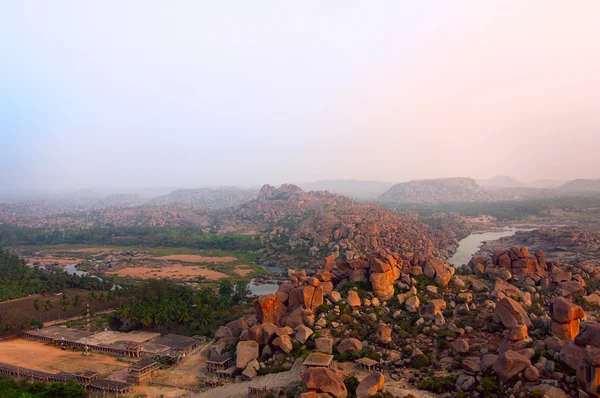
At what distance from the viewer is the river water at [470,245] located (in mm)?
62250

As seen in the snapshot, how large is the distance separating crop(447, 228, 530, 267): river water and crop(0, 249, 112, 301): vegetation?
166 feet

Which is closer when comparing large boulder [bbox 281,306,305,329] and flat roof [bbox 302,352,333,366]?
flat roof [bbox 302,352,333,366]

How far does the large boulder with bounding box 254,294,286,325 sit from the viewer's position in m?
25.2

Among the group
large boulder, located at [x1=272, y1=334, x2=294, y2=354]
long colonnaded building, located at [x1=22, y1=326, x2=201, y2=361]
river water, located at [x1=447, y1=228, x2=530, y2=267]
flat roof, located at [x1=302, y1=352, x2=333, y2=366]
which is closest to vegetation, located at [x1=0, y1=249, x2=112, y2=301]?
long colonnaded building, located at [x1=22, y1=326, x2=201, y2=361]

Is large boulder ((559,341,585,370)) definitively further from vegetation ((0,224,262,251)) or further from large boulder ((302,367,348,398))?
vegetation ((0,224,262,251))

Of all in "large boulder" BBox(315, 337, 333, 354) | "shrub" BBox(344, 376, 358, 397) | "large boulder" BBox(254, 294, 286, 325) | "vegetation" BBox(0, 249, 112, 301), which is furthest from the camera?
"vegetation" BBox(0, 249, 112, 301)

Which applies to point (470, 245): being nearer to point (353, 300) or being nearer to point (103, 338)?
point (353, 300)

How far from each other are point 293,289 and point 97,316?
2371cm

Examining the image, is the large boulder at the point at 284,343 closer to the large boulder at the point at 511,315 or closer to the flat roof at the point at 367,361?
the flat roof at the point at 367,361

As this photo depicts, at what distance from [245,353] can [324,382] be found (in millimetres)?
7267

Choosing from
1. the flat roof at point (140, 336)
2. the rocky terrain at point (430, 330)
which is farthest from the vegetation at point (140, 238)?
the rocky terrain at point (430, 330)

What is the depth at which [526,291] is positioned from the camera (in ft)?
85.2

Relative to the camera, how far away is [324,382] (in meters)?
16.8

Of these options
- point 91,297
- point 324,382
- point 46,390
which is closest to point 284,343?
point 324,382
